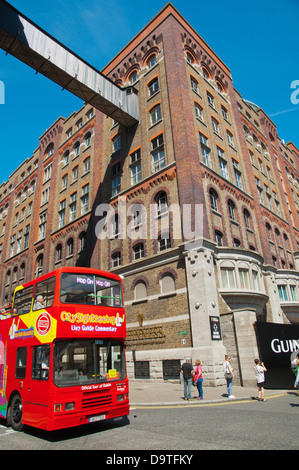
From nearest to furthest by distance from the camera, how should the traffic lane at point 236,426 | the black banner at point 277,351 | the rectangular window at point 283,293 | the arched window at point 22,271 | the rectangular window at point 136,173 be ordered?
the traffic lane at point 236,426, the black banner at point 277,351, the rectangular window at point 136,173, the rectangular window at point 283,293, the arched window at point 22,271

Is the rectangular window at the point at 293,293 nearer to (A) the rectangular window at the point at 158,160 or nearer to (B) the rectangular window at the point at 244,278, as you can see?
(B) the rectangular window at the point at 244,278

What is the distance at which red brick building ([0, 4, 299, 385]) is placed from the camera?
755 inches

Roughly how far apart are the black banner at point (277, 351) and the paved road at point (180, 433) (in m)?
5.35

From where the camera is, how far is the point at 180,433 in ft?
23.1

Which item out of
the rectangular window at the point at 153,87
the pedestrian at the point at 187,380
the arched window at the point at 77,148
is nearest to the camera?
the pedestrian at the point at 187,380

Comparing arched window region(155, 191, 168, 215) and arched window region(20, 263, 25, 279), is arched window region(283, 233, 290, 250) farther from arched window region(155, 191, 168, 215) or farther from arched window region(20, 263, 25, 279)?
arched window region(20, 263, 25, 279)

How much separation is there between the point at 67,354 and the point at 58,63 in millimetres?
21445

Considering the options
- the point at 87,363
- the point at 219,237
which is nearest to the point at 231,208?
the point at 219,237

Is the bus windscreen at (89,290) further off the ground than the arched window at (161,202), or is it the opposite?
the arched window at (161,202)

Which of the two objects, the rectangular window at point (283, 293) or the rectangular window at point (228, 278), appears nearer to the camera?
the rectangular window at point (228, 278)

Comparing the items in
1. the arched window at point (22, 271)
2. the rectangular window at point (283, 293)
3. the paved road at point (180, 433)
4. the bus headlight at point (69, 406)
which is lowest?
the paved road at point (180, 433)

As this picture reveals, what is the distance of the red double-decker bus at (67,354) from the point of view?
299 inches

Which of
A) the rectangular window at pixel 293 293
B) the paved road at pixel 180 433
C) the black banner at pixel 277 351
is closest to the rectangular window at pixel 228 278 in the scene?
the black banner at pixel 277 351
